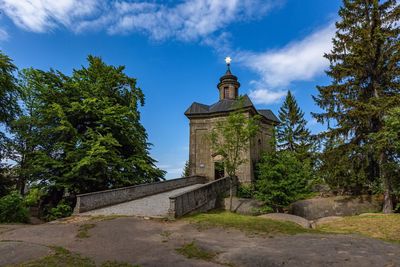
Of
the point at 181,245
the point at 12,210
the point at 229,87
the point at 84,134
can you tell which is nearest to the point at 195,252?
the point at 181,245

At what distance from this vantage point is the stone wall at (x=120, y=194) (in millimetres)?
13625

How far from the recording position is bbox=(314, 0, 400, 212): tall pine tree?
15578 mm

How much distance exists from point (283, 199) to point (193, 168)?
11.7m

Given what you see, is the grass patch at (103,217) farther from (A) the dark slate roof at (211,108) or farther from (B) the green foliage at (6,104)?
(A) the dark slate roof at (211,108)

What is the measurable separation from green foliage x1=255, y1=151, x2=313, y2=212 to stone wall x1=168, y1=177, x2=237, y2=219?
319cm

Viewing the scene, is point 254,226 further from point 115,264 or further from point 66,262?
point 66,262

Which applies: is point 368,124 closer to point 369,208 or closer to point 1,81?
point 369,208

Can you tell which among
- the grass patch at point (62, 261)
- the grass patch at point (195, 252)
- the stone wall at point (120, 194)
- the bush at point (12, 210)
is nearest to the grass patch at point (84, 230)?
the grass patch at point (62, 261)

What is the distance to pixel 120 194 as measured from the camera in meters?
16.3

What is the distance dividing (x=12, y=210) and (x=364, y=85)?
21.4 meters

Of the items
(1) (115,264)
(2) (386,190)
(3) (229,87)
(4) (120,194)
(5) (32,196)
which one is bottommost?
(1) (115,264)

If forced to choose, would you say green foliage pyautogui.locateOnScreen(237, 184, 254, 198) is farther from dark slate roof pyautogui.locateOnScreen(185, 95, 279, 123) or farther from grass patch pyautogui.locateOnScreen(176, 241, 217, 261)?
grass patch pyautogui.locateOnScreen(176, 241, 217, 261)

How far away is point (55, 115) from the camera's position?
60.8 ft

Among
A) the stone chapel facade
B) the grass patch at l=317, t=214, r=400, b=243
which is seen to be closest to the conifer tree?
the stone chapel facade
